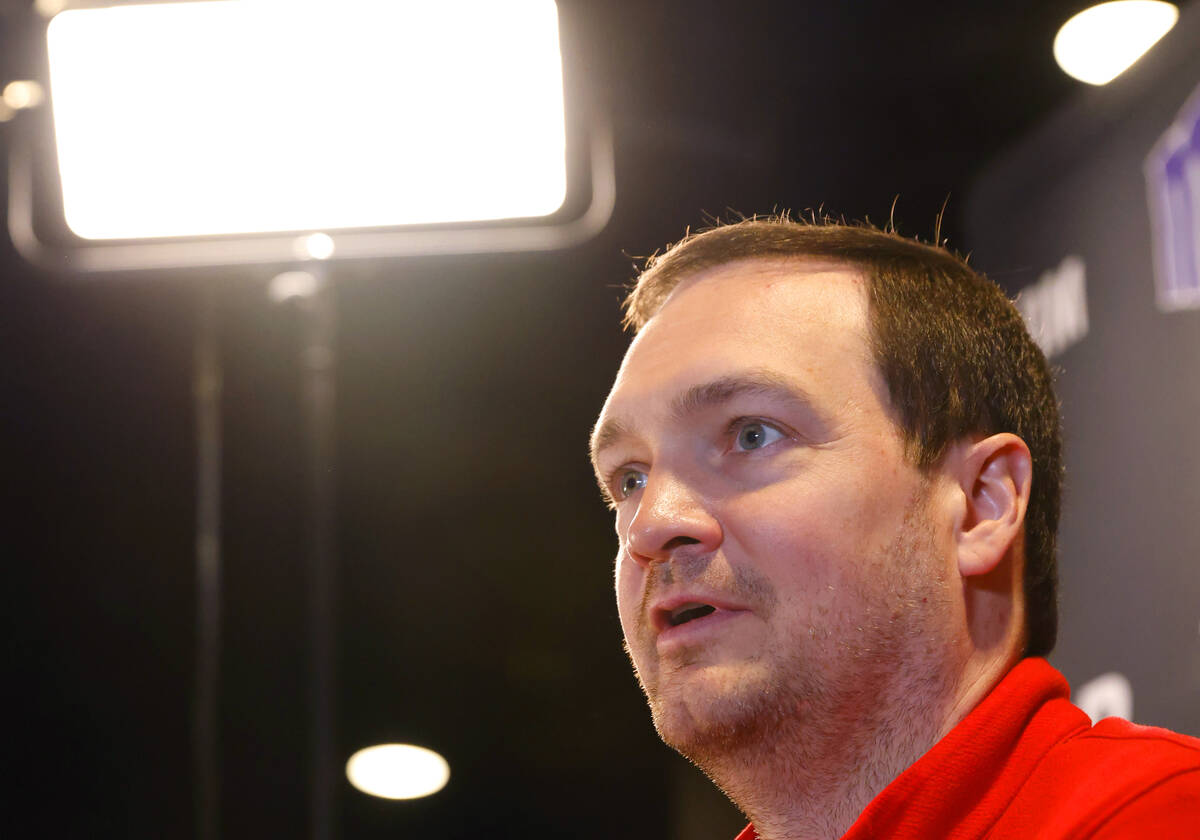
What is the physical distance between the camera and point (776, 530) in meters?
1.12

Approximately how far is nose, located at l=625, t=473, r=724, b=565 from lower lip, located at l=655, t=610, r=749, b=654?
61mm

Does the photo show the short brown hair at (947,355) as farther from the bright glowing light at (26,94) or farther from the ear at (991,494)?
the bright glowing light at (26,94)

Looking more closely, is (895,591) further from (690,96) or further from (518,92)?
(690,96)

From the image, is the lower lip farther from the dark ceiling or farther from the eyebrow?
the dark ceiling

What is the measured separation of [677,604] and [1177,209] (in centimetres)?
110

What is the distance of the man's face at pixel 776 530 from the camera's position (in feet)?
3.61

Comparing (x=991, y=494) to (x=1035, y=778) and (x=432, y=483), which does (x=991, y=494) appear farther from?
(x=432, y=483)

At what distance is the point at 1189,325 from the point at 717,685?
1.07m

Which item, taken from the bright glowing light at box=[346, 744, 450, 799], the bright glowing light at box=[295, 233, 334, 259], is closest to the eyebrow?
the bright glowing light at box=[295, 233, 334, 259]

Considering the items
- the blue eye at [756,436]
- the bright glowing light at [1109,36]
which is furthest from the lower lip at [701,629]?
the bright glowing light at [1109,36]

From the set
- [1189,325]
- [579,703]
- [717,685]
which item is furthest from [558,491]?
[717,685]

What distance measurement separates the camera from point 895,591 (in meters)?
1.12

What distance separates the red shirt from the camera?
2.87 ft

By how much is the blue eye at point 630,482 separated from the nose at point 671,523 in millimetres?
132
